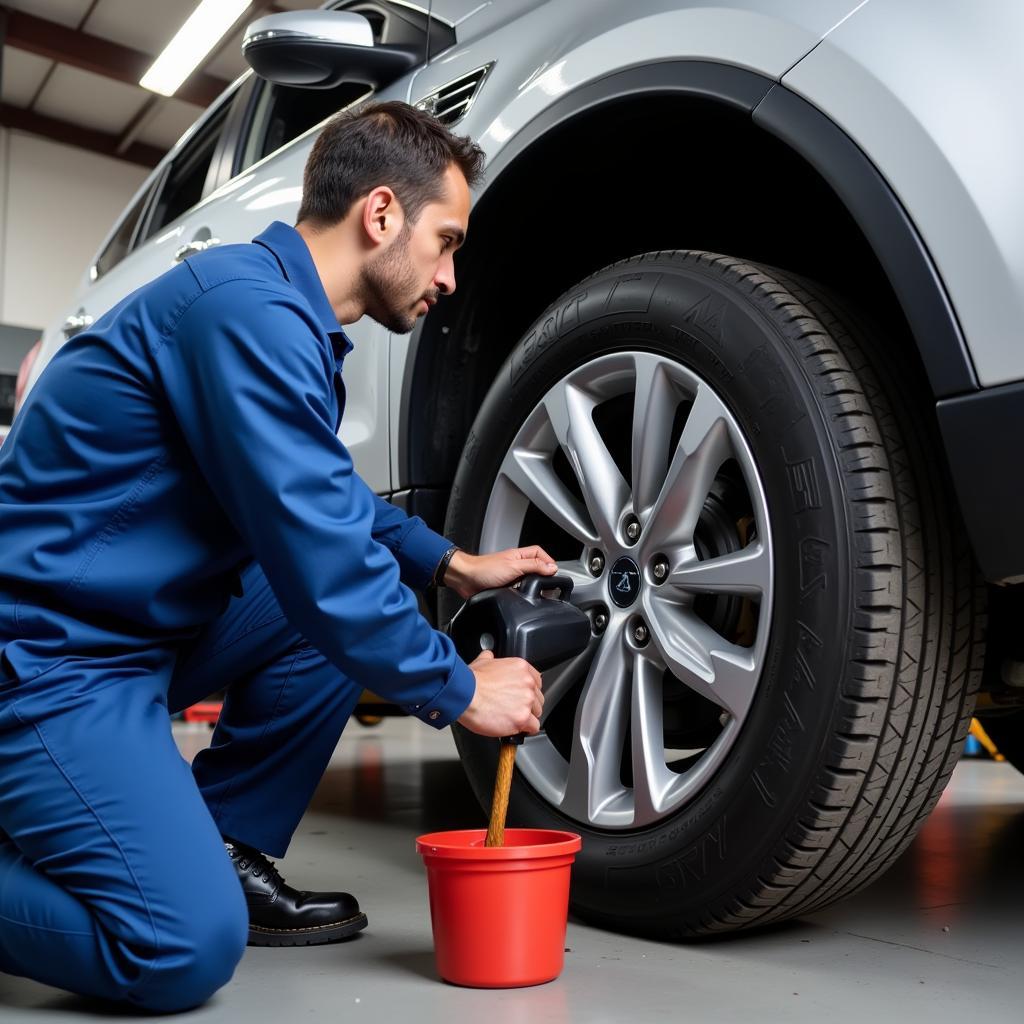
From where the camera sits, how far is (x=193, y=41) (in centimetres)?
739

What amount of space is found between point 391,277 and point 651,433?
1.23ft

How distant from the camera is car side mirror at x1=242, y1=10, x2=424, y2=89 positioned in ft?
6.15

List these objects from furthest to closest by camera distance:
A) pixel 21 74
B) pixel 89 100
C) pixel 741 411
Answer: pixel 89 100 → pixel 21 74 → pixel 741 411

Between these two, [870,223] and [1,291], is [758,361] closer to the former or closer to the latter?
[870,223]

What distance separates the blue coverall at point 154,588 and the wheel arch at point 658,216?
0.48m

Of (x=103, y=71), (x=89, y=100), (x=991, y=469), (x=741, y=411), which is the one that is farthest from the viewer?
(x=89, y=100)

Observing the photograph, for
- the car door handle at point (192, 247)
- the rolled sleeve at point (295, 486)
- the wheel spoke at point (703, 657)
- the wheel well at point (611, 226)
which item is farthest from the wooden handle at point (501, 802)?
the car door handle at point (192, 247)

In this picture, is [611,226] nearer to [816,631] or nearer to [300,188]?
[300,188]

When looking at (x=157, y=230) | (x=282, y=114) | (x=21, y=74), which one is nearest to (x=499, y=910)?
(x=282, y=114)

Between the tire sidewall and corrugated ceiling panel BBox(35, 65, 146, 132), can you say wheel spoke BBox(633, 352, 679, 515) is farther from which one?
corrugated ceiling panel BBox(35, 65, 146, 132)

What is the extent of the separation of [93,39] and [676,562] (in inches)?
401

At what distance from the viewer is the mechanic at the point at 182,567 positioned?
3.85ft

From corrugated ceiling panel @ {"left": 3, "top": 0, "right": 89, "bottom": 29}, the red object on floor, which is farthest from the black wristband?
corrugated ceiling panel @ {"left": 3, "top": 0, "right": 89, "bottom": 29}

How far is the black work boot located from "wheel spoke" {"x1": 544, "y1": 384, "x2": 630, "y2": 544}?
1.87ft
